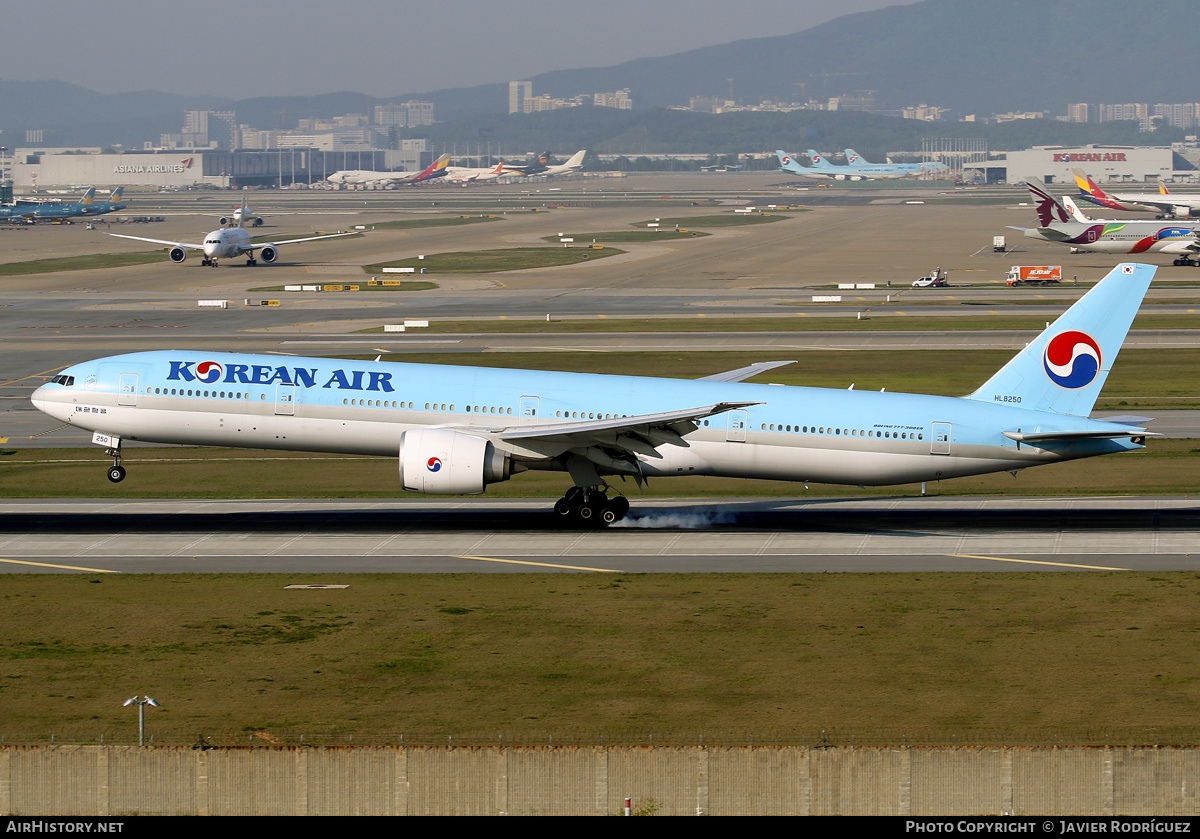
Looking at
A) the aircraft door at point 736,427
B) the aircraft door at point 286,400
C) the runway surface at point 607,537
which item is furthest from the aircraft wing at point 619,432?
the aircraft door at point 286,400

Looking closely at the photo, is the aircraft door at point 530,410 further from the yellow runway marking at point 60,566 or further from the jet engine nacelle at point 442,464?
the yellow runway marking at point 60,566

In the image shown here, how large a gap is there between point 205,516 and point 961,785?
3364 cm

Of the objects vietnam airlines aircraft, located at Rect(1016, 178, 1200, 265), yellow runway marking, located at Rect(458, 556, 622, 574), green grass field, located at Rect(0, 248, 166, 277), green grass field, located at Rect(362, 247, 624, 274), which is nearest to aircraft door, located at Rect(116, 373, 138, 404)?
Answer: yellow runway marking, located at Rect(458, 556, 622, 574)

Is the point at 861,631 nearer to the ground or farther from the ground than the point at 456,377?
nearer to the ground

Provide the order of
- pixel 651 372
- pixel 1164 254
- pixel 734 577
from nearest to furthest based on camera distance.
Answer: pixel 734 577, pixel 651 372, pixel 1164 254

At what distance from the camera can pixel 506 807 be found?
2300cm

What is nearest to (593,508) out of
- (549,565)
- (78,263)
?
(549,565)

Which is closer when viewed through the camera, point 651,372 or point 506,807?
point 506,807

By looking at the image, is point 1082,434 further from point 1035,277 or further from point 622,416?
point 1035,277

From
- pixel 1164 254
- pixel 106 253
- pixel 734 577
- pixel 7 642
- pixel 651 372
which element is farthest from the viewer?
pixel 106 253

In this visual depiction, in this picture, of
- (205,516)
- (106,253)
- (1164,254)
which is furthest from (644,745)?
(106,253)

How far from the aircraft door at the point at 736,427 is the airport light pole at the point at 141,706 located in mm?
22551

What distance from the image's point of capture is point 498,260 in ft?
561
